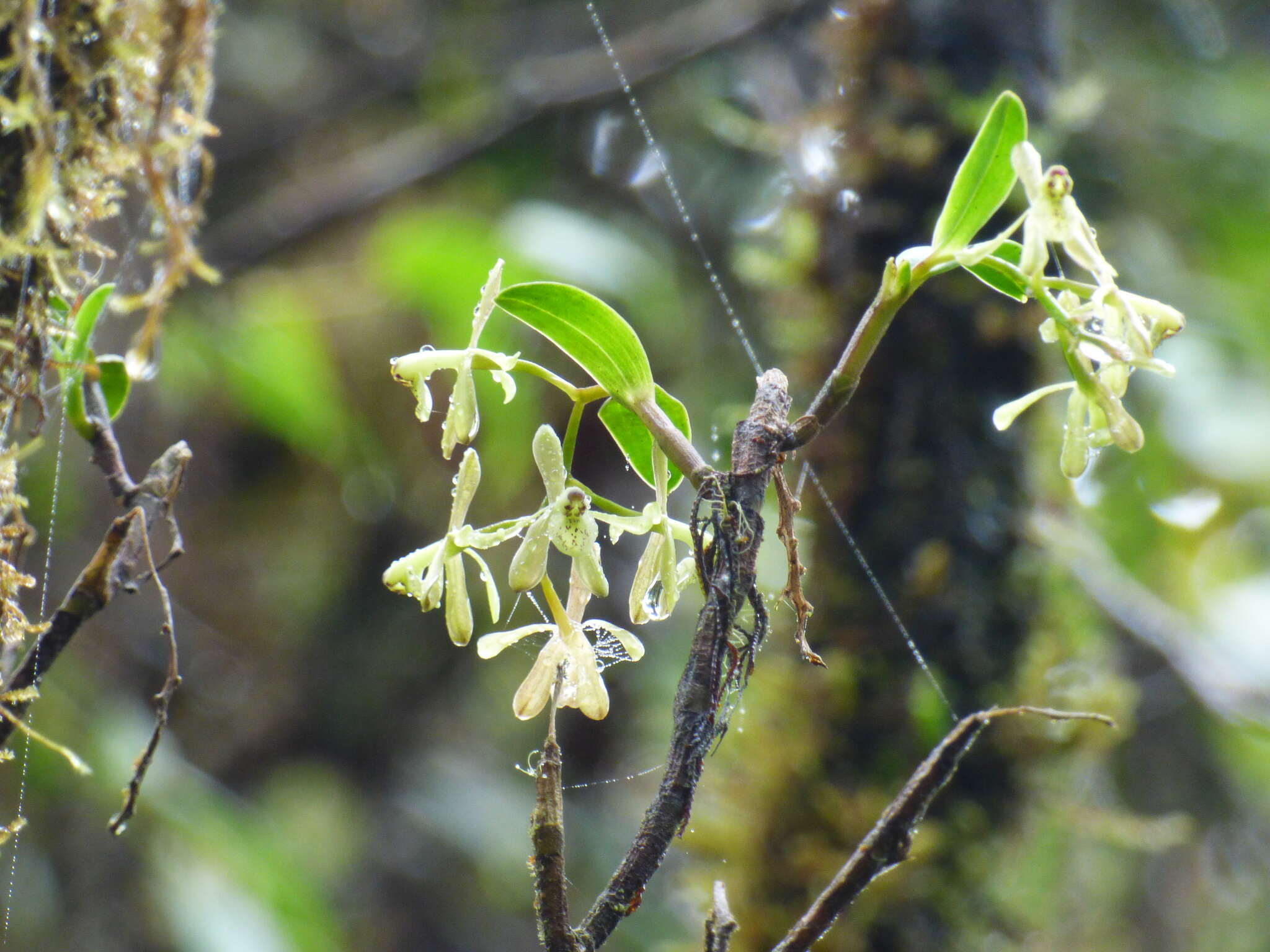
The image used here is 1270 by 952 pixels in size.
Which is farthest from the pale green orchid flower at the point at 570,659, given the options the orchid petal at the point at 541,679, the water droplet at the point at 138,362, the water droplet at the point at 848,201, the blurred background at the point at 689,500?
the water droplet at the point at 848,201

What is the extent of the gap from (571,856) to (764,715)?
1826 millimetres

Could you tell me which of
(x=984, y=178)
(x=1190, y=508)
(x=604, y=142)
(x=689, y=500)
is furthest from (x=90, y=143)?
(x=1190, y=508)

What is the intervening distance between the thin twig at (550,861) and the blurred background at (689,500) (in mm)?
683

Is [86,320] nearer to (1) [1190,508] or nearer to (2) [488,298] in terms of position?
Result: (2) [488,298]

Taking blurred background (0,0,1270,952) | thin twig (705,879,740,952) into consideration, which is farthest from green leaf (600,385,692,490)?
blurred background (0,0,1270,952)

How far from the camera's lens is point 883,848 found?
343mm

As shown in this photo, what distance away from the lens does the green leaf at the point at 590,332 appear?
0.44 m

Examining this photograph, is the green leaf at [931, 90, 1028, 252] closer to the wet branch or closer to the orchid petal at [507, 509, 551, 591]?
the orchid petal at [507, 509, 551, 591]

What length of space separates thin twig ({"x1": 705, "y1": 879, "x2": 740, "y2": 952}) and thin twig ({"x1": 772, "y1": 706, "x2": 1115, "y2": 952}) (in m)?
0.02

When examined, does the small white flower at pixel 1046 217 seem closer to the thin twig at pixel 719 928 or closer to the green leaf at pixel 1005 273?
the green leaf at pixel 1005 273

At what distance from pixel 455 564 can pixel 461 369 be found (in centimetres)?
9

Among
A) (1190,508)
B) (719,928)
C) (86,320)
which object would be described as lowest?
(1190,508)

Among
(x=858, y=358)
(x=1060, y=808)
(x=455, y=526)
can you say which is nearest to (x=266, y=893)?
(x=1060, y=808)

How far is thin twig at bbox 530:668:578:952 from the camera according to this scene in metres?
0.32
